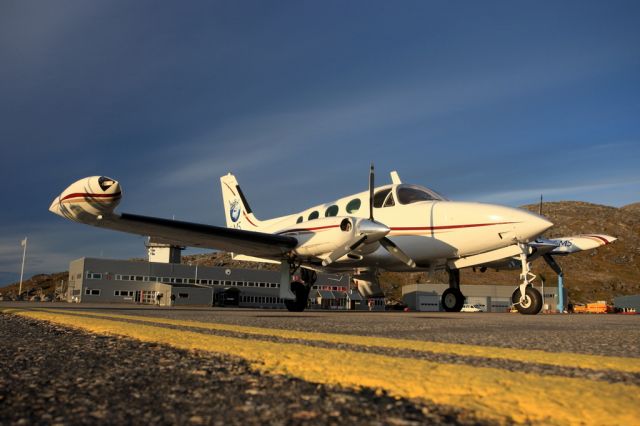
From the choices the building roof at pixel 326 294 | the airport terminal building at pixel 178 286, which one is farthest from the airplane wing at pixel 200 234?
the building roof at pixel 326 294

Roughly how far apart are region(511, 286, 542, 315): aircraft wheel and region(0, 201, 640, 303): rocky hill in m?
100.0

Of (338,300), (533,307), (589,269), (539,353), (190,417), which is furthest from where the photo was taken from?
(589,269)

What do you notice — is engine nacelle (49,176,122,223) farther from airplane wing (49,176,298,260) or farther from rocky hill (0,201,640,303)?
rocky hill (0,201,640,303)

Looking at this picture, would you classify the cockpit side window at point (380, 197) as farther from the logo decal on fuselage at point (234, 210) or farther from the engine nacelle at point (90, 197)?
the logo decal on fuselage at point (234, 210)

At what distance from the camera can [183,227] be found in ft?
48.2

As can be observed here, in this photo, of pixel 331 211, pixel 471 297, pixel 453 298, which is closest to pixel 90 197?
pixel 331 211

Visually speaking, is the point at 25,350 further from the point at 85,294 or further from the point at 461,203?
the point at 85,294

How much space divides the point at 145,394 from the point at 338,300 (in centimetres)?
7808

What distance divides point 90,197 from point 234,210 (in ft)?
43.7

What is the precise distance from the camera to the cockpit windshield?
15.7 metres

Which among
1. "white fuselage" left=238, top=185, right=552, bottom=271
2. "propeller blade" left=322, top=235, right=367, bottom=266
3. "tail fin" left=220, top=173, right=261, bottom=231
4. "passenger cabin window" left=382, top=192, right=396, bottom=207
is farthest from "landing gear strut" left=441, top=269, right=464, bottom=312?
"tail fin" left=220, top=173, right=261, bottom=231

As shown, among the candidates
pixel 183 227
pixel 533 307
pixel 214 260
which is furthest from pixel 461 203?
pixel 214 260

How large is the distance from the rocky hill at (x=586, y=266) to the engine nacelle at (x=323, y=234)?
10074cm

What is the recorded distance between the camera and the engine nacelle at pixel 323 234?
42.6 feet
